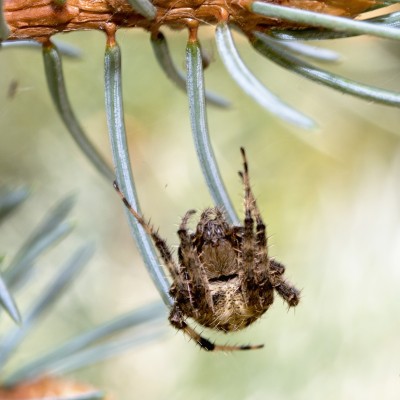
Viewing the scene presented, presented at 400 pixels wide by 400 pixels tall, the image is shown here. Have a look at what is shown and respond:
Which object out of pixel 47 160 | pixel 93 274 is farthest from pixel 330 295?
pixel 47 160

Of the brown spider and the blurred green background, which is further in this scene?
the blurred green background

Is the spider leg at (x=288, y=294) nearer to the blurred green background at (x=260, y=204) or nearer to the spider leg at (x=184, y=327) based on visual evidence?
the spider leg at (x=184, y=327)

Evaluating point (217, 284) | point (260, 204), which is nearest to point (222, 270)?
point (217, 284)

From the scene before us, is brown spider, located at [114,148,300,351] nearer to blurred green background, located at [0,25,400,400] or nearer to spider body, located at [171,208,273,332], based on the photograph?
spider body, located at [171,208,273,332]

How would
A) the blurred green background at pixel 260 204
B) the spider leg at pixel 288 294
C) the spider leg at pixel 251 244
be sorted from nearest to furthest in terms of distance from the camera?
1. the spider leg at pixel 251 244
2. the spider leg at pixel 288 294
3. the blurred green background at pixel 260 204

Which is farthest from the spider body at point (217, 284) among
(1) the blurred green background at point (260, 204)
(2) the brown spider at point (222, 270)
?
(1) the blurred green background at point (260, 204)

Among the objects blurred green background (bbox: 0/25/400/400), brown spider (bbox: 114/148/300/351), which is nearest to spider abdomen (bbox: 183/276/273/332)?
brown spider (bbox: 114/148/300/351)

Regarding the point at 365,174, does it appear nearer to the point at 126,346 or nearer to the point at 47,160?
the point at 47,160

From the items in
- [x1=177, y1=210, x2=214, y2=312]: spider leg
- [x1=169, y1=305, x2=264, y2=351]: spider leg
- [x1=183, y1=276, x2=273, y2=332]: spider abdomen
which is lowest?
[x1=169, y1=305, x2=264, y2=351]: spider leg
